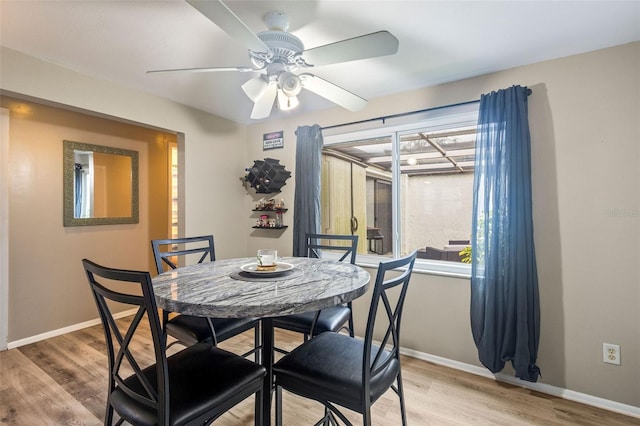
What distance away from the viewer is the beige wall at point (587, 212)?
6.08 feet

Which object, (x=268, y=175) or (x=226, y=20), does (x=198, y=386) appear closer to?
(x=226, y=20)

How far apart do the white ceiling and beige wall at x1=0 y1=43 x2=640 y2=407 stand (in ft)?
0.42

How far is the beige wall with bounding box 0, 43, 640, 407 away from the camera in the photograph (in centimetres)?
186

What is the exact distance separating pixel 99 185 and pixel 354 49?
3131 millimetres

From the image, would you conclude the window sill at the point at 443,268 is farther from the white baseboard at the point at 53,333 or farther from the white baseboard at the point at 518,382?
the white baseboard at the point at 53,333

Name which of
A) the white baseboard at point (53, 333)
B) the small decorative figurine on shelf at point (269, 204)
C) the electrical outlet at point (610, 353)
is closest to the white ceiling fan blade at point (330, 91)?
the small decorative figurine on shelf at point (269, 204)

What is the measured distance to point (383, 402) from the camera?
1.94 metres

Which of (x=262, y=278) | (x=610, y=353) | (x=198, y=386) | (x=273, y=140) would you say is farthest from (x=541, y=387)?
(x=273, y=140)

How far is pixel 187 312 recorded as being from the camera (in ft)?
3.58

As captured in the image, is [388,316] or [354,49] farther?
[354,49]

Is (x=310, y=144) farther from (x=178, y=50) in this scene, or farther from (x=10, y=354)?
(x=10, y=354)

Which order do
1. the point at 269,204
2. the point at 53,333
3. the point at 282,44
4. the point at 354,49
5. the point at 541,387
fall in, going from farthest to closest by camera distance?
the point at 269,204 → the point at 53,333 → the point at 541,387 → the point at 282,44 → the point at 354,49

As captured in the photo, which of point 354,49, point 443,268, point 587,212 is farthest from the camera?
point 443,268

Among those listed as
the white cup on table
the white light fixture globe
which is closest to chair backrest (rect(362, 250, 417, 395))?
the white cup on table
